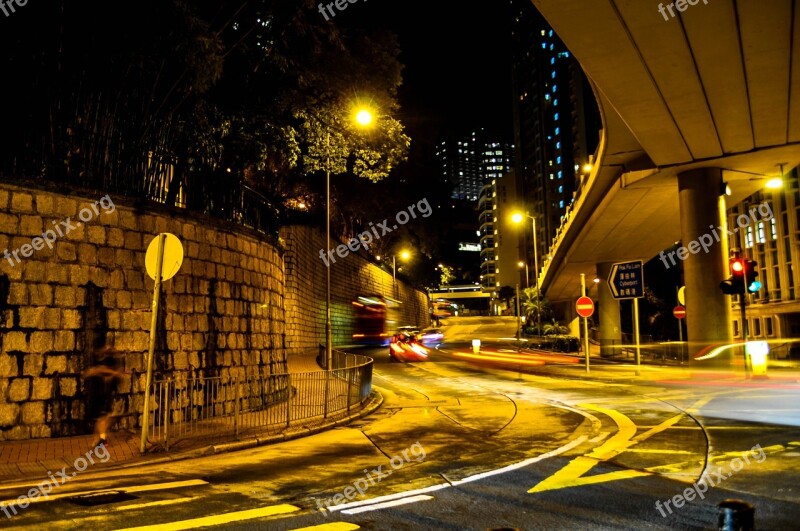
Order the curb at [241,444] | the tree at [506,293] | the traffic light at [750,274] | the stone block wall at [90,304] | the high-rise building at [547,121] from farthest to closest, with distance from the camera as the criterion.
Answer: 1. the tree at [506,293]
2. the high-rise building at [547,121]
3. the traffic light at [750,274]
4. the stone block wall at [90,304]
5. the curb at [241,444]

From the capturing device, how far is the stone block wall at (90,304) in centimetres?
1028

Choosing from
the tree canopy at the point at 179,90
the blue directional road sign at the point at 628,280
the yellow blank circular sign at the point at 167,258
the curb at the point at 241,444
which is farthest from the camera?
the blue directional road sign at the point at 628,280

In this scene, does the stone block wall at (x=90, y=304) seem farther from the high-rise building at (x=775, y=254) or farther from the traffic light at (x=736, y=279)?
the high-rise building at (x=775, y=254)

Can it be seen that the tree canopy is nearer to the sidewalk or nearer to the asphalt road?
the sidewalk

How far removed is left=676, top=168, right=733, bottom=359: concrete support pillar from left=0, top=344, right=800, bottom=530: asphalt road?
10660 mm

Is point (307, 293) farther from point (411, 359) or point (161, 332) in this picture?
point (161, 332)

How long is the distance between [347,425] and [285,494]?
19.5 feet

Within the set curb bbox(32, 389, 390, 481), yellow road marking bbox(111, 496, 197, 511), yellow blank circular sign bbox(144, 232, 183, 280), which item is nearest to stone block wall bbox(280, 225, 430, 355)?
curb bbox(32, 389, 390, 481)

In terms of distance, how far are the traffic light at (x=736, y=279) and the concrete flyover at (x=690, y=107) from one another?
5.07 m

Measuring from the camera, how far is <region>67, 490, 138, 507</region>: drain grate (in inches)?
249

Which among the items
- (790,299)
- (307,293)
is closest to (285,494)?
(307,293)

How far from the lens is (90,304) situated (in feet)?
36.7

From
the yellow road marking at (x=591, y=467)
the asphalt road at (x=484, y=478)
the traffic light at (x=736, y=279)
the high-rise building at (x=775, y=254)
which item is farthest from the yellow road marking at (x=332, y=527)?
the high-rise building at (x=775, y=254)

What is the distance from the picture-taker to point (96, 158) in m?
12.6
